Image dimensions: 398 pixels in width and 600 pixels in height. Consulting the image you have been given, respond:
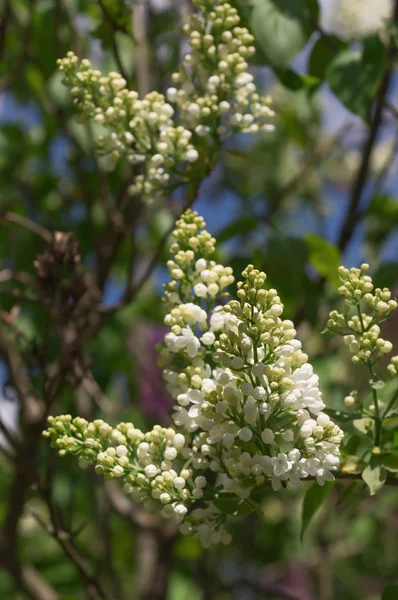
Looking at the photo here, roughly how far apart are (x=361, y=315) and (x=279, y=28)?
1.36ft

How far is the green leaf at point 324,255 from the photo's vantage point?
1035 mm

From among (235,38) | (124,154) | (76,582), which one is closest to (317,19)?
(235,38)

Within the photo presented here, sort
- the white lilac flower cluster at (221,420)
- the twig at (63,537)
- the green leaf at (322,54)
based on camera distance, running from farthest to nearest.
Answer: the green leaf at (322,54)
the twig at (63,537)
the white lilac flower cluster at (221,420)

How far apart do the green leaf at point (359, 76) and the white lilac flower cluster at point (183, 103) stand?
0.36 ft

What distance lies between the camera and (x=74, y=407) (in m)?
1.49

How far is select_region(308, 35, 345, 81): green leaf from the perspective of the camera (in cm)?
96

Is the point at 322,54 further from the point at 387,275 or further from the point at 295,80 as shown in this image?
the point at 387,275

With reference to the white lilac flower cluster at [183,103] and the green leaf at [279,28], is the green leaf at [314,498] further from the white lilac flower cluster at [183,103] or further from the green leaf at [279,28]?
the green leaf at [279,28]

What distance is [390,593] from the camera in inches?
25.7

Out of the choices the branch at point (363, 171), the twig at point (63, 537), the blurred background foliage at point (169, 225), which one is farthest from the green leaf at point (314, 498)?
the branch at point (363, 171)

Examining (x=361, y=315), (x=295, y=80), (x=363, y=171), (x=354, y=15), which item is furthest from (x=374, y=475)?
(x=354, y=15)

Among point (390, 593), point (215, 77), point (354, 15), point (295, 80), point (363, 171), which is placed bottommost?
point (390, 593)

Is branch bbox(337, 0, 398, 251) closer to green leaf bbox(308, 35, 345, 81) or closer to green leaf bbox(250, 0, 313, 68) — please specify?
green leaf bbox(308, 35, 345, 81)

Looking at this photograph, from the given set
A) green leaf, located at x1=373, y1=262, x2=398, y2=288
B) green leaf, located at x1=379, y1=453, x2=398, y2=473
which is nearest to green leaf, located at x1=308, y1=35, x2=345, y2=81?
green leaf, located at x1=373, y1=262, x2=398, y2=288
